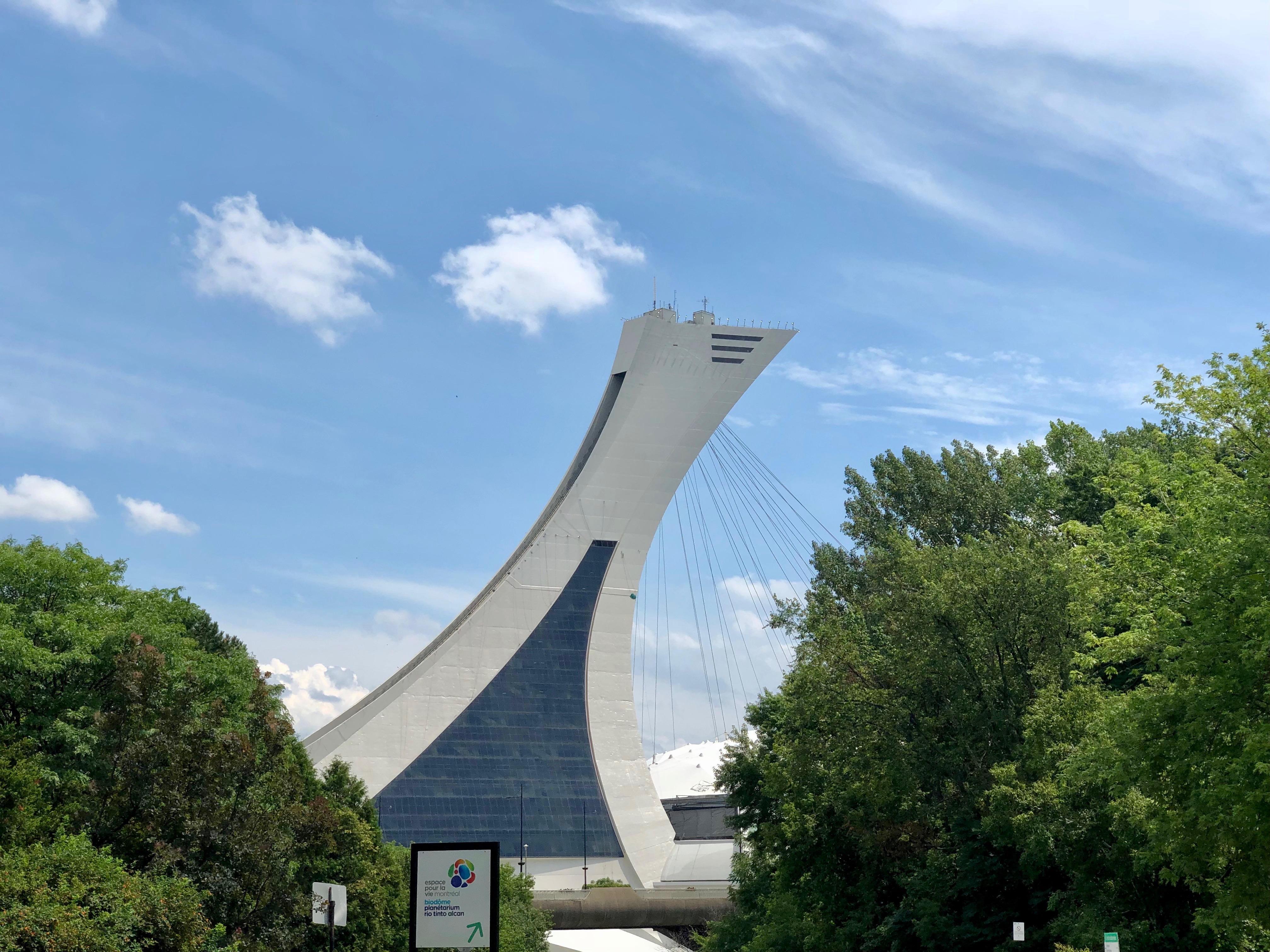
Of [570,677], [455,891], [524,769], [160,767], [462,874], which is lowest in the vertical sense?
[455,891]

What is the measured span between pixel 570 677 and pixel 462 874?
51.8m

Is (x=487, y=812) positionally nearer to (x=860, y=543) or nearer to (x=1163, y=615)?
(x=860, y=543)

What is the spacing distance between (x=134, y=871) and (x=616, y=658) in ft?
145

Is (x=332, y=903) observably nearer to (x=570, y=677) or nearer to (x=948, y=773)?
(x=948, y=773)

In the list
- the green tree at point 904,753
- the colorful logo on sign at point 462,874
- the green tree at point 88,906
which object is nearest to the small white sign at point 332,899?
the green tree at point 88,906

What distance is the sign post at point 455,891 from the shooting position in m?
14.4

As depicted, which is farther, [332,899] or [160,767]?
[160,767]

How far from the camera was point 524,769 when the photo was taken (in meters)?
62.8

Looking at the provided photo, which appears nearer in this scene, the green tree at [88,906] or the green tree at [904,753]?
the green tree at [88,906]

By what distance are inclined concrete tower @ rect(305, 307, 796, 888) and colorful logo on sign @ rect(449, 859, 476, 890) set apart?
4659 centimetres

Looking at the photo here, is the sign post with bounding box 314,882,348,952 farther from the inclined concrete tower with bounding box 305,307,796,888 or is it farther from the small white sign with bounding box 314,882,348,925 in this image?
the inclined concrete tower with bounding box 305,307,796,888

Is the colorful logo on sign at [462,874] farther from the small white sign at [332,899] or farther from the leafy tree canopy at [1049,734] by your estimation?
the leafy tree canopy at [1049,734]

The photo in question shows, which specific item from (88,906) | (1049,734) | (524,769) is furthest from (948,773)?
(524,769)

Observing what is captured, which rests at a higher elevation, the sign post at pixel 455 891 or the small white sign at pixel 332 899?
the sign post at pixel 455 891
